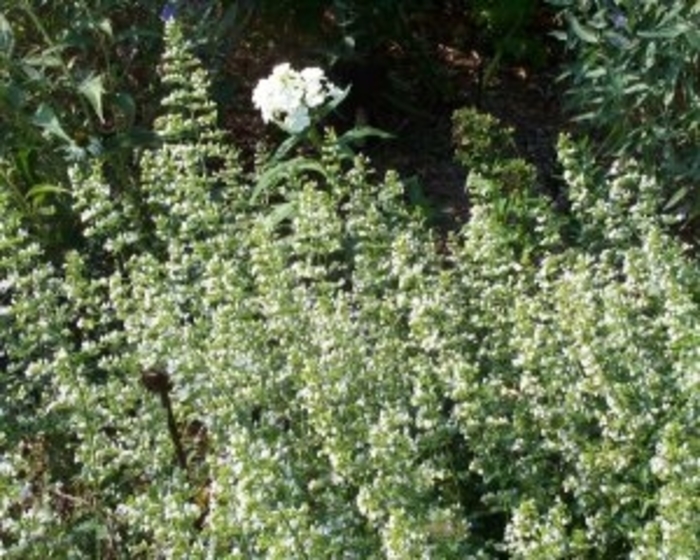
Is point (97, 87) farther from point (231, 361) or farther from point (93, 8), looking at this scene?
point (231, 361)

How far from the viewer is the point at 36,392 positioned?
399 centimetres

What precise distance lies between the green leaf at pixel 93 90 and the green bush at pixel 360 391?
2.02 ft

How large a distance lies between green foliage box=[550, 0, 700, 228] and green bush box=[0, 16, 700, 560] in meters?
A: 0.50

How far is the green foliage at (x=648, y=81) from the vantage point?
4.45 m

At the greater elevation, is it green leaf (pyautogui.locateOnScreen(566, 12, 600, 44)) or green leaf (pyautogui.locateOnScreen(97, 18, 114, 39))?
green leaf (pyautogui.locateOnScreen(97, 18, 114, 39))

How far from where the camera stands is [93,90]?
15.5ft

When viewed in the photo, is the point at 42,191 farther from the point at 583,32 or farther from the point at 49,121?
the point at 583,32

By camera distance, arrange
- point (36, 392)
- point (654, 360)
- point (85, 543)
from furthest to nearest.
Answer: point (36, 392) → point (85, 543) → point (654, 360)

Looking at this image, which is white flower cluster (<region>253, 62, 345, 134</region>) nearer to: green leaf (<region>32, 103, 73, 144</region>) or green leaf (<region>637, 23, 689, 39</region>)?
green leaf (<region>32, 103, 73, 144</region>)

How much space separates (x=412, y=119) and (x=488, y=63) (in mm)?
434

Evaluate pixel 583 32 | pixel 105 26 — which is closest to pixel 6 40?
pixel 105 26

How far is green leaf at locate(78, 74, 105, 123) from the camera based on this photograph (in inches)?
184

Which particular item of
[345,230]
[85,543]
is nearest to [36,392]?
[85,543]

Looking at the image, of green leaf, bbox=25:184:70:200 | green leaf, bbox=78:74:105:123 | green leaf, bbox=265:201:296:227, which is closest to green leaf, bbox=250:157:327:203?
green leaf, bbox=265:201:296:227
